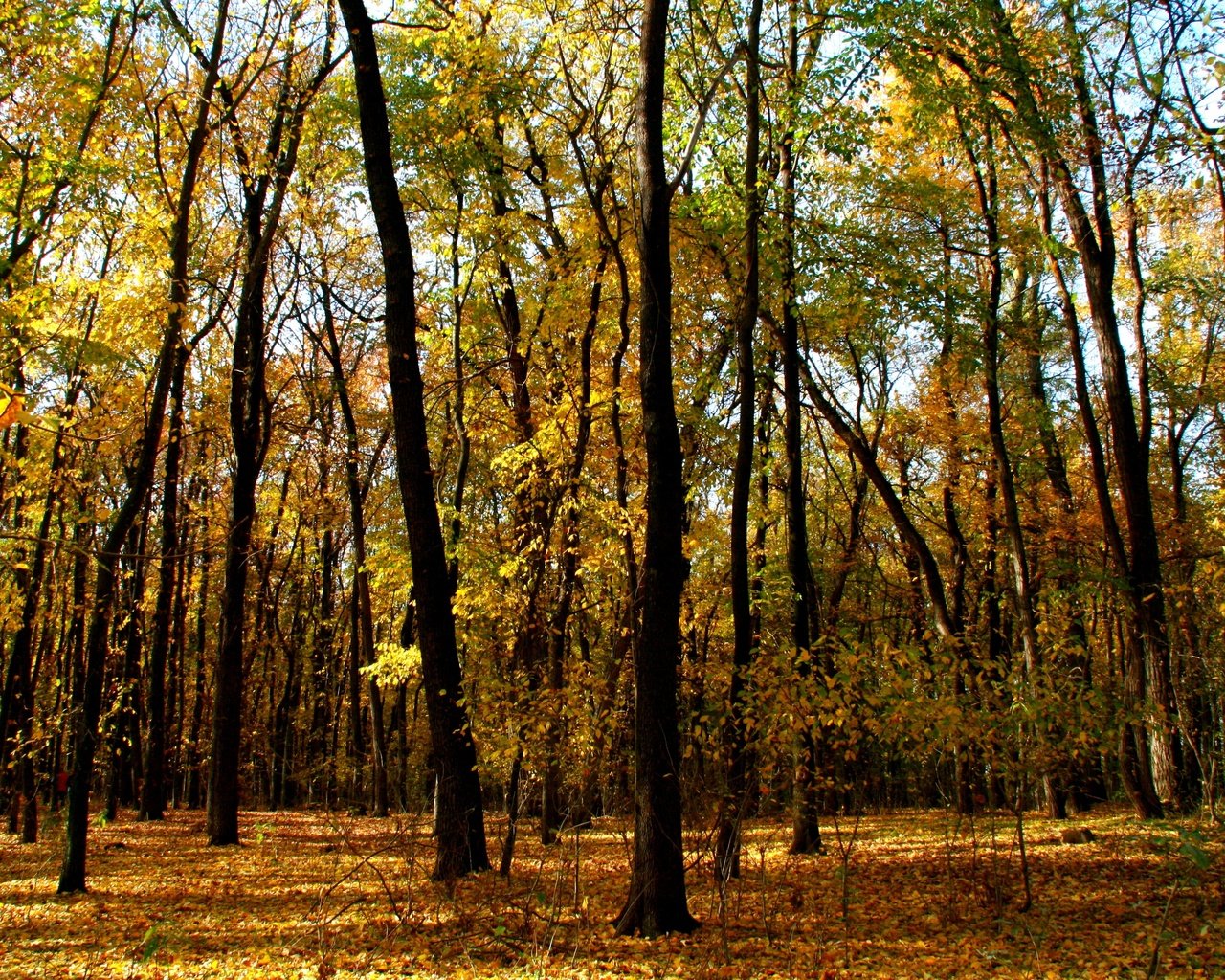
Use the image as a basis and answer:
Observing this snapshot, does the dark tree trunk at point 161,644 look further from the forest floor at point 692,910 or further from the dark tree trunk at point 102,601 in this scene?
the dark tree trunk at point 102,601

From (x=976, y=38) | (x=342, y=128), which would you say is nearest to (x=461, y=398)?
(x=342, y=128)

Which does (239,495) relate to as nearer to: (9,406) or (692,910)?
(692,910)

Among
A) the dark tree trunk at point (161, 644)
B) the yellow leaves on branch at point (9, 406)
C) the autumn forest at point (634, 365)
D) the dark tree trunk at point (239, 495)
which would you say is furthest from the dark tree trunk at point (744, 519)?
the dark tree trunk at point (161, 644)

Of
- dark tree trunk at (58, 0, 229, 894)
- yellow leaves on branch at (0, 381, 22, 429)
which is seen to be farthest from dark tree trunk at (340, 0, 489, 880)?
yellow leaves on branch at (0, 381, 22, 429)

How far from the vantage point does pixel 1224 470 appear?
19.7 meters

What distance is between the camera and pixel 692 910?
20.8 ft

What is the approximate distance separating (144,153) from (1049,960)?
35.2 feet

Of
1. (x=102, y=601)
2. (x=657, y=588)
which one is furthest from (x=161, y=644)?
(x=657, y=588)

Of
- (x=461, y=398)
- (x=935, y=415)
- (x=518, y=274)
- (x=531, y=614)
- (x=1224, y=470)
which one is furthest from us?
(x=1224, y=470)

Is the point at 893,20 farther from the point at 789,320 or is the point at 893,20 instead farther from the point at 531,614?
the point at 531,614

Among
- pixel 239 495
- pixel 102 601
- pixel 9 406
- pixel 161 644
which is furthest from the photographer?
pixel 161 644

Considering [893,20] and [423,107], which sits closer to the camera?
[893,20]

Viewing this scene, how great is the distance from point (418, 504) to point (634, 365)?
15.3 ft

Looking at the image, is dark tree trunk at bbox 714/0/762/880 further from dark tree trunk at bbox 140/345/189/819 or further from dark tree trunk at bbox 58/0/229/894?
dark tree trunk at bbox 140/345/189/819
